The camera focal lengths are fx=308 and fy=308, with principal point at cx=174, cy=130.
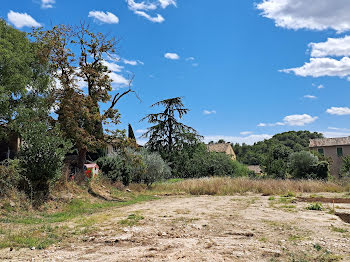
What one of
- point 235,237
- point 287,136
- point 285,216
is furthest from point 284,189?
point 287,136

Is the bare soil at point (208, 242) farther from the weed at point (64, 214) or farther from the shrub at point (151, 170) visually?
the shrub at point (151, 170)

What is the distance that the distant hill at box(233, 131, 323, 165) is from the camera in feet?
224

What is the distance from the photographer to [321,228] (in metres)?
7.68

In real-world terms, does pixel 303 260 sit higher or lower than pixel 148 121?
lower

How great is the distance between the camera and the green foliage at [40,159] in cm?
1262

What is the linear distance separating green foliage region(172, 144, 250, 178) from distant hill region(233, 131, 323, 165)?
118ft

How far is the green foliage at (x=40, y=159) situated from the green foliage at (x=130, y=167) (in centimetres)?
673

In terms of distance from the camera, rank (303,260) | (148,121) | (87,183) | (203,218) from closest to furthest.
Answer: (303,260), (203,218), (87,183), (148,121)

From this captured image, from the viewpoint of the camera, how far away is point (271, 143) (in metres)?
68.0

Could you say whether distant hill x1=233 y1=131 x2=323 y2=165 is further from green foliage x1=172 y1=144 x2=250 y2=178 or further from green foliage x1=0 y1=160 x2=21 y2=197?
green foliage x1=0 y1=160 x2=21 y2=197

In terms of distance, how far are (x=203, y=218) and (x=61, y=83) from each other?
12713 mm

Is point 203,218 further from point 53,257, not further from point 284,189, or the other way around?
point 284,189

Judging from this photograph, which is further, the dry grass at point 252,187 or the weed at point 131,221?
the dry grass at point 252,187

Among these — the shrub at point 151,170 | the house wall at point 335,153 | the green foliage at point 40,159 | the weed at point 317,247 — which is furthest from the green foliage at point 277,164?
the weed at point 317,247
